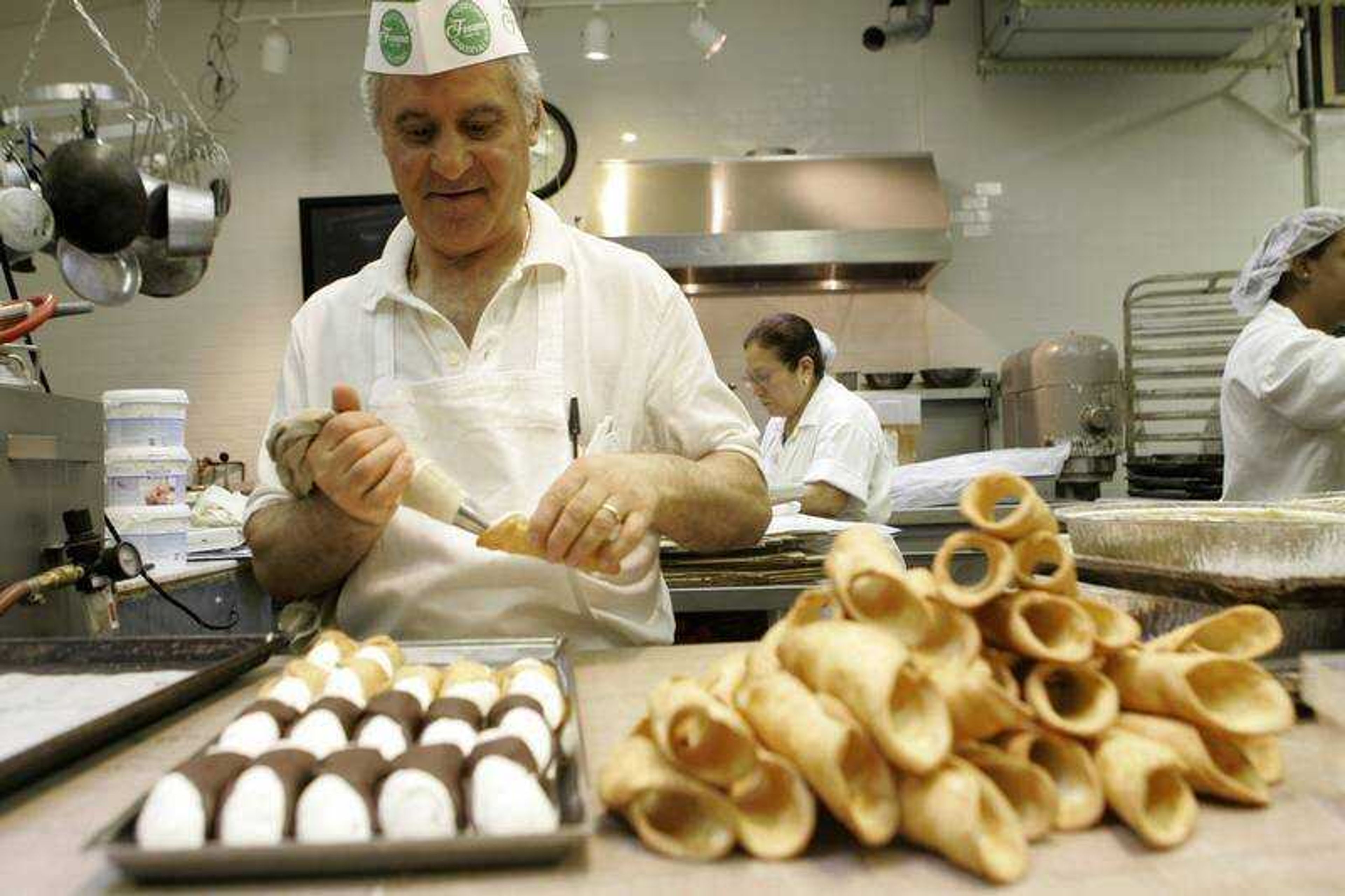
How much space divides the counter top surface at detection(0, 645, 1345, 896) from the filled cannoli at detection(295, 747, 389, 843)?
0.03 metres

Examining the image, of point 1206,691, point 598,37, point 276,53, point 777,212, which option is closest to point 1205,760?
point 1206,691

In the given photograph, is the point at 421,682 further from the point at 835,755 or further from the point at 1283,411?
the point at 1283,411

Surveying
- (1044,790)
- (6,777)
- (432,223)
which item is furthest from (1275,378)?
(6,777)

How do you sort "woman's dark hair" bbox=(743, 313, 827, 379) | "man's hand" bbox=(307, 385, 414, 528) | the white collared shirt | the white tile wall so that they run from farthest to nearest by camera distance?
the white tile wall → "woman's dark hair" bbox=(743, 313, 827, 379) → the white collared shirt → "man's hand" bbox=(307, 385, 414, 528)

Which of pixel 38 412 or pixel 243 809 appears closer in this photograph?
pixel 243 809

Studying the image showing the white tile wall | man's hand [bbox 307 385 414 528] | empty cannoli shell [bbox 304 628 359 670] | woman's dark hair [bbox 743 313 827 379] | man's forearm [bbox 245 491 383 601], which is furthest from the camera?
the white tile wall

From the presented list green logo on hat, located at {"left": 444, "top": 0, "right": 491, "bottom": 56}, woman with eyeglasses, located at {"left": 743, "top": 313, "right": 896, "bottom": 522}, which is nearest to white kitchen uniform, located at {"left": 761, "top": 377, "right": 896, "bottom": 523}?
woman with eyeglasses, located at {"left": 743, "top": 313, "right": 896, "bottom": 522}

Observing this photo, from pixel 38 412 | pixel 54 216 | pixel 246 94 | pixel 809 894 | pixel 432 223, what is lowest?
pixel 809 894

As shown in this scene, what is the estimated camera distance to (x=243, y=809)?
665 millimetres

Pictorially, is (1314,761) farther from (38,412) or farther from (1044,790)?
(38,412)

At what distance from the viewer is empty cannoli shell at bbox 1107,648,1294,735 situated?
745 mm

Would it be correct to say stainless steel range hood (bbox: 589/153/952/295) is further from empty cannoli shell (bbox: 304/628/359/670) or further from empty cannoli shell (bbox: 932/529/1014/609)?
empty cannoli shell (bbox: 932/529/1014/609)

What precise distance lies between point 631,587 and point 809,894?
3.48 ft

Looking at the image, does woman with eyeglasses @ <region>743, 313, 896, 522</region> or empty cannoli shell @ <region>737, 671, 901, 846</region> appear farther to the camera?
woman with eyeglasses @ <region>743, 313, 896, 522</region>
